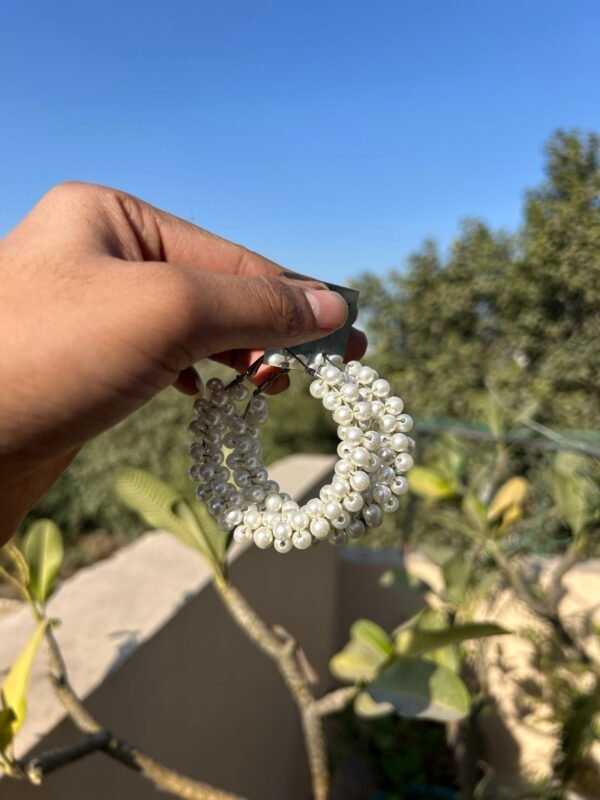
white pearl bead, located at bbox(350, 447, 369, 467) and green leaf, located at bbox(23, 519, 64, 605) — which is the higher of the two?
white pearl bead, located at bbox(350, 447, 369, 467)

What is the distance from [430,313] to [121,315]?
464cm

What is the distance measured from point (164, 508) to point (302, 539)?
450 mm

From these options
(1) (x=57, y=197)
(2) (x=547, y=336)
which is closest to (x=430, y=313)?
(2) (x=547, y=336)

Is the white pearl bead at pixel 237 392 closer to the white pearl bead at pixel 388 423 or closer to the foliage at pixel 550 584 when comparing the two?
the white pearl bead at pixel 388 423

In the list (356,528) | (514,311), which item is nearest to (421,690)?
(356,528)

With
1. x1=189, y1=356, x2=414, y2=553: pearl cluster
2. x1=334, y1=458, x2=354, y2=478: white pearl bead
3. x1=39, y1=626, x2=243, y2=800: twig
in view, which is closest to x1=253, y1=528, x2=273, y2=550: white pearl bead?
x1=189, y1=356, x2=414, y2=553: pearl cluster

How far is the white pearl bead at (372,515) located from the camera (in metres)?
0.63

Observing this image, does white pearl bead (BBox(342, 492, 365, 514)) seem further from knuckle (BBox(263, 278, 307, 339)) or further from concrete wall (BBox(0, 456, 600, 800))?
concrete wall (BBox(0, 456, 600, 800))

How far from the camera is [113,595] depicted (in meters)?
1.19

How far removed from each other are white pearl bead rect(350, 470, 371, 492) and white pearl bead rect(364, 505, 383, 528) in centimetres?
3

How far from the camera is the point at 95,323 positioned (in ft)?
1.76

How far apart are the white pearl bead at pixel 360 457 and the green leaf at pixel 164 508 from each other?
38 centimetres

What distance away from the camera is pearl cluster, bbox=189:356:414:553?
2.04 feet

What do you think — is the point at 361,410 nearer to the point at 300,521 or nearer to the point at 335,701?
the point at 300,521
